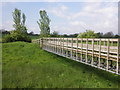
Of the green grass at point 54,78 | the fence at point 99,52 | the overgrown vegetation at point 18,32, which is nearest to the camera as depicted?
the fence at point 99,52

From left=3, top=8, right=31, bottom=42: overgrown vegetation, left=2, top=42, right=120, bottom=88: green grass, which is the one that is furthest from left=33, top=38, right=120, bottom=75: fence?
left=3, top=8, right=31, bottom=42: overgrown vegetation

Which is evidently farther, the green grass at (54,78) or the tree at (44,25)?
the tree at (44,25)

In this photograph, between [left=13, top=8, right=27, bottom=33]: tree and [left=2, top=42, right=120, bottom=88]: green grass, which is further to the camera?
[left=13, top=8, right=27, bottom=33]: tree

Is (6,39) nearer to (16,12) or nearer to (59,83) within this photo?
(16,12)

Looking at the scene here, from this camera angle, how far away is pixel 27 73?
13.4m

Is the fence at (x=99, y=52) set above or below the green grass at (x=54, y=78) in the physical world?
above

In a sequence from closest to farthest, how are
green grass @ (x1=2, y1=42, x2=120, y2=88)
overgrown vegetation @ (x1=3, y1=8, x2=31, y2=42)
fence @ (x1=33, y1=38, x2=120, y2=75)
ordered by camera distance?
fence @ (x1=33, y1=38, x2=120, y2=75), green grass @ (x1=2, y1=42, x2=120, y2=88), overgrown vegetation @ (x1=3, y1=8, x2=31, y2=42)

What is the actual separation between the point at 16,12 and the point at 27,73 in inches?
→ 1503

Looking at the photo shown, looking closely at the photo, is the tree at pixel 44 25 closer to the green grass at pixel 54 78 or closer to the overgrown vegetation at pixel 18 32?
the overgrown vegetation at pixel 18 32

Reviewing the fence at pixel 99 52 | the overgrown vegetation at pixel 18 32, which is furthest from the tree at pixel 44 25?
the fence at pixel 99 52

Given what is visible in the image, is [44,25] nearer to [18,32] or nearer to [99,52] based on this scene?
[18,32]

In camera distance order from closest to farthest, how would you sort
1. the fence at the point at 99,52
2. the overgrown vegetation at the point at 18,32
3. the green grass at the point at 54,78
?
1. the fence at the point at 99,52
2. the green grass at the point at 54,78
3. the overgrown vegetation at the point at 18,32

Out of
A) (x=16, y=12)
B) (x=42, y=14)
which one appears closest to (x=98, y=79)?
(x=42, y=14)

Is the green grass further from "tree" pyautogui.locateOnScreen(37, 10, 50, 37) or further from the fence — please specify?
"tree" pyautogui.locateOnScreen(37, 10, 50, 37)
